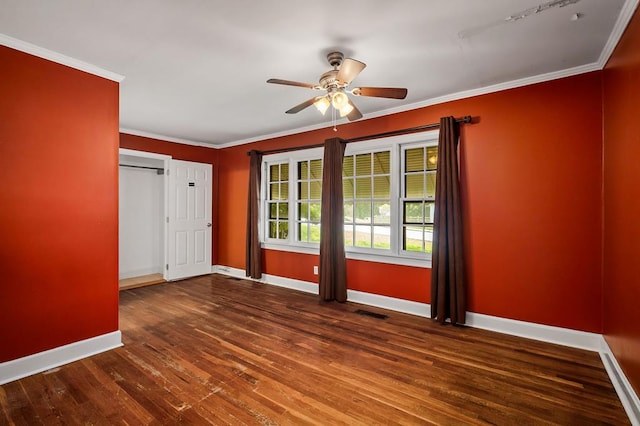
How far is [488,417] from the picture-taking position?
189cm

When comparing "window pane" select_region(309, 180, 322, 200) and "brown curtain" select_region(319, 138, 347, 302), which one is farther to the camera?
"window pane" select_region(309, 180, 322, 200)

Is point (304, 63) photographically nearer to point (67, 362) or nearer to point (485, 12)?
point (485, 12)

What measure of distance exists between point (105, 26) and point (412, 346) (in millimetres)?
3705

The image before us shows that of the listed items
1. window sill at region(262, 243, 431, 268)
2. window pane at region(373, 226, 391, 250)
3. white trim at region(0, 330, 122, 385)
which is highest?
window pane at region(373, 226, 391, 250)

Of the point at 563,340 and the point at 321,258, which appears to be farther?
the point at 321,258

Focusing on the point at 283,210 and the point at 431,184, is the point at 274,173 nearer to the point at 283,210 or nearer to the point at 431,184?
the point at 283,210

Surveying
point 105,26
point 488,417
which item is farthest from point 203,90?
point 488,417

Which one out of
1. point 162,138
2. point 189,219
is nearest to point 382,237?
point 189,219

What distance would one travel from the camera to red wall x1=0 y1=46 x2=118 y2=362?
2.34 meters

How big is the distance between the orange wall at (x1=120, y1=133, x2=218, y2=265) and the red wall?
7.76ft

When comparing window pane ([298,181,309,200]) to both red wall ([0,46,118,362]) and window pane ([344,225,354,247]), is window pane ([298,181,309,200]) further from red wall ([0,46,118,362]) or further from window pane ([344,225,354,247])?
red wall ([0,46,118,362])

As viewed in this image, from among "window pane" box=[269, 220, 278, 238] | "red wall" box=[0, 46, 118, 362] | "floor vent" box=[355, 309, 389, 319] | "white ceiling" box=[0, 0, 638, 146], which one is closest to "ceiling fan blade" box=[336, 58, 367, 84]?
"white ceiling" box=[0, 0, 638, 146]

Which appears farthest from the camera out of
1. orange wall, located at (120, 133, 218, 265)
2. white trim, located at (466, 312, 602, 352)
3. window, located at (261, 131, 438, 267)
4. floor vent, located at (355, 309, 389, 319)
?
orange wall, located at (120, 133, 218, 265)

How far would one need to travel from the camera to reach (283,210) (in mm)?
5410
